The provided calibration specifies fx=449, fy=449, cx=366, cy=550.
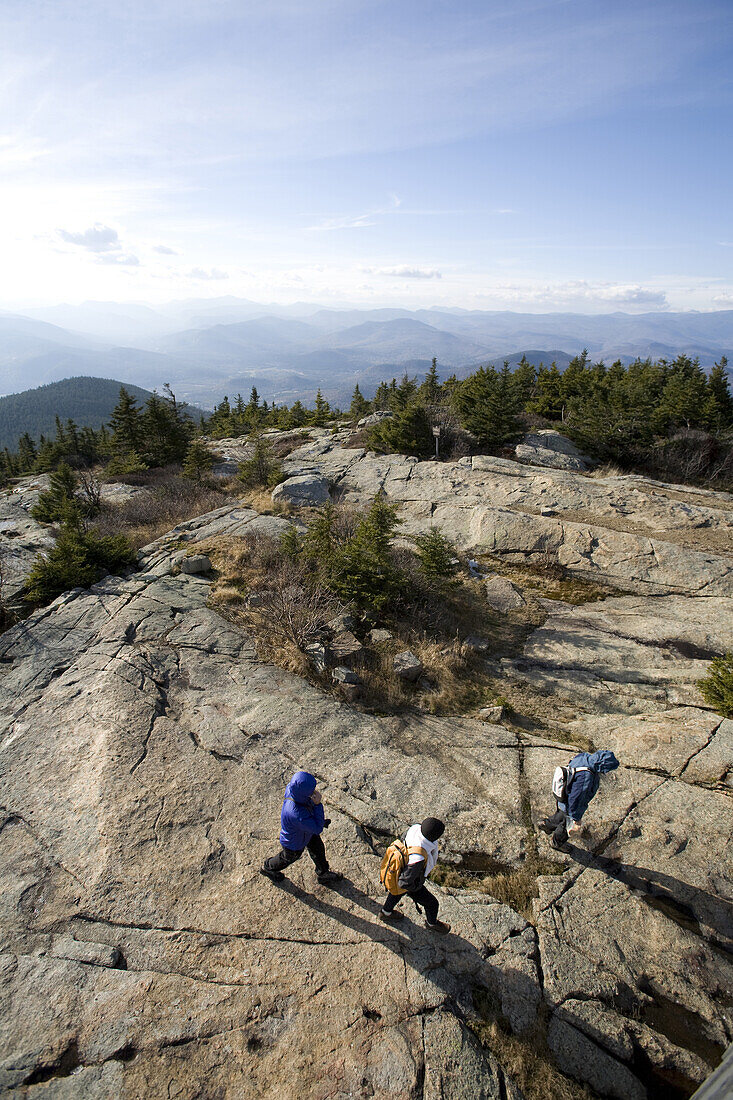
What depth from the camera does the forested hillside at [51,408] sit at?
170m

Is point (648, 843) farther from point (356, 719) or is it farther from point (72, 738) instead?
point (72, 738)

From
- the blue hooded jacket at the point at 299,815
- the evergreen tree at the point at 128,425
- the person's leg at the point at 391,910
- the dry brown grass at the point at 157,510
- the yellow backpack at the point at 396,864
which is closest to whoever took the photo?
the yellow backpack at the point at 396,864

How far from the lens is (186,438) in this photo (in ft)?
90.3

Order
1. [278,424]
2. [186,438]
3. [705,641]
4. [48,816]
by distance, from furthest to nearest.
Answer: [278,424], [186,438], [705,641], [48,816]

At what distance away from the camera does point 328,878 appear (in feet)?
16.9

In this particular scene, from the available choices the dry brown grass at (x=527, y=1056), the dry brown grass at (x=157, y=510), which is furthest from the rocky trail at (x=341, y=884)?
the dry brown grass at (x=157, y=510)

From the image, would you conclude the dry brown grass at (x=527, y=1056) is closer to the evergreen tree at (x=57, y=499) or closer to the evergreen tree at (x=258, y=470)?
the evergreen tree at (x=57, y=499)

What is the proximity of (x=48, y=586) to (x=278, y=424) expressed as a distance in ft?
86.4

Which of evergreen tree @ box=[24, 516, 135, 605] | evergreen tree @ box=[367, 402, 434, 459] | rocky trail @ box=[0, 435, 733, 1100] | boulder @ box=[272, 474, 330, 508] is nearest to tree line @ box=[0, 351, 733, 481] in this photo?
evergreen tree @ box=[367, 402, 434, 459]

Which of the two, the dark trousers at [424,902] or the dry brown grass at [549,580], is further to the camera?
the dry brown grass at [549,580]

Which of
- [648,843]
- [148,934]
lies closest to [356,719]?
[148,934]

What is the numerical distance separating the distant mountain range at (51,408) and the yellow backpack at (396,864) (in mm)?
181653

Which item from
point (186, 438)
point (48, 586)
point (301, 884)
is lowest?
point (301, 884)

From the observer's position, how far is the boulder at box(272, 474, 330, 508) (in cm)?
1755
